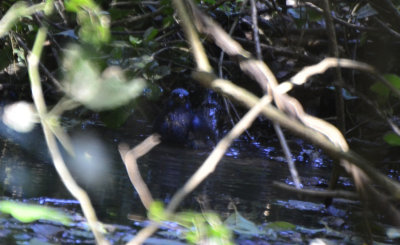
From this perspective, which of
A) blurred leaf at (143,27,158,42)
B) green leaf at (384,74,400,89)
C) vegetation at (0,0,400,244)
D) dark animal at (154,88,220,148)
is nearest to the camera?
vegetation at (0,0,400,244)

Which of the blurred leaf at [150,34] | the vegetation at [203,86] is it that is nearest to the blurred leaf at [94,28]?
the vegetation at [203,86]

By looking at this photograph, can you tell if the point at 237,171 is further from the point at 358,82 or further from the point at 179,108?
the point at 179,108

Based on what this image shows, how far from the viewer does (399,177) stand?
11.1 feet

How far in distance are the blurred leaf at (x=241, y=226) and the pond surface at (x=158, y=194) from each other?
19 mm

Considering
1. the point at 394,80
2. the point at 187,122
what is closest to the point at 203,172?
the point at 394,80

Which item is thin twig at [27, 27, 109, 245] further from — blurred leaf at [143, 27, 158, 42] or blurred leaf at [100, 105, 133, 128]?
blurred leaf at [143, 27, 158, 42]

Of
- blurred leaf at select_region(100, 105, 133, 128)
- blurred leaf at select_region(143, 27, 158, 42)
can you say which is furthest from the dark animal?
blurred leaf at select_region(100, 105, 133, 128)

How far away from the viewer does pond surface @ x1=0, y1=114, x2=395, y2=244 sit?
1366 millimetres

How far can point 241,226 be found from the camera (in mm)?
1488

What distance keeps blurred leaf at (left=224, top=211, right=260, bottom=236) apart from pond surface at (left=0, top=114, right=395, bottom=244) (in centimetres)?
2

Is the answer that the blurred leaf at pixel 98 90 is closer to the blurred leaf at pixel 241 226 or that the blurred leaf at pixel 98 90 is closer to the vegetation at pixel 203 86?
the vegetation at pixel 203 86

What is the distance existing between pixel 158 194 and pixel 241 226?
1.69 ft

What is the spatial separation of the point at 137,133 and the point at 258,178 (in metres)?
1.83

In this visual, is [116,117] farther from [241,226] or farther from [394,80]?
[394,80]
